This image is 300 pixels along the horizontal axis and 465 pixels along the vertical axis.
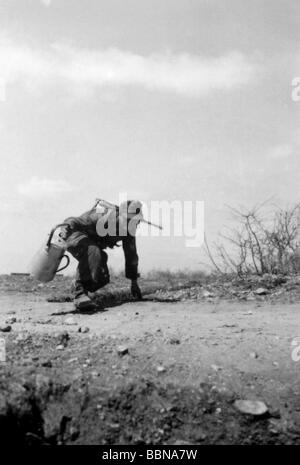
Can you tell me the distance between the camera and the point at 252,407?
3080 millimetres

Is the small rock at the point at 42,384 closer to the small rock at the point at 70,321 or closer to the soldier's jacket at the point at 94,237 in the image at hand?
the small rock at the point at 70,321

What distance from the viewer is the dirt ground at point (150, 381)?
9.65 feet

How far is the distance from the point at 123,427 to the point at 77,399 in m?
0.33

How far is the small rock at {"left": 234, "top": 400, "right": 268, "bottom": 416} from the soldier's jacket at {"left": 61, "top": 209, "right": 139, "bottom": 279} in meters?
2.86

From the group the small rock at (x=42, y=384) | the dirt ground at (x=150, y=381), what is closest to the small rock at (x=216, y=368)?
the dirt ground at (x=150, y=381)

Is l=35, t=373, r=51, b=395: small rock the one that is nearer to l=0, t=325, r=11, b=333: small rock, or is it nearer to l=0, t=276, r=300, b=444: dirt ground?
l=0, t=276, r=300, b=444: dirt ground

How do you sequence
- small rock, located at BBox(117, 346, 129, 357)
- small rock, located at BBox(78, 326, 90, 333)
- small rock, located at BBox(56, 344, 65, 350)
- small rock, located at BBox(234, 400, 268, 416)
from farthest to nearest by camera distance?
small rock, located at BBox(78, 326, 90, 333) < small rock, located at BBox(56, 344, 65, 350) < small rock, located at BBox(117, 346, 129, 357) < small rock, located at BBox(234, 400, 268, 416)

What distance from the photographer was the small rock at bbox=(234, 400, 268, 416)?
9.99 feet

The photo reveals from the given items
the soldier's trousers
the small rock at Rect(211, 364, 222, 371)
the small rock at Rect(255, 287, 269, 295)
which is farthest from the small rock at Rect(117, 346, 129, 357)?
the small rock at Rect(255, 287, 269, 295)

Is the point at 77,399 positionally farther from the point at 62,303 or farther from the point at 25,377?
the point at 62,303

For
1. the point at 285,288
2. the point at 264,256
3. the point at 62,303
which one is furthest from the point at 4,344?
the point at 264,256

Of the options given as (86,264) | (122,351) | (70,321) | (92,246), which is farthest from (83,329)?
(92,246)

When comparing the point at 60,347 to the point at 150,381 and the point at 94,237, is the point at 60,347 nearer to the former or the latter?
the point at 150,381

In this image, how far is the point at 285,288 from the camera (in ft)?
20.0
